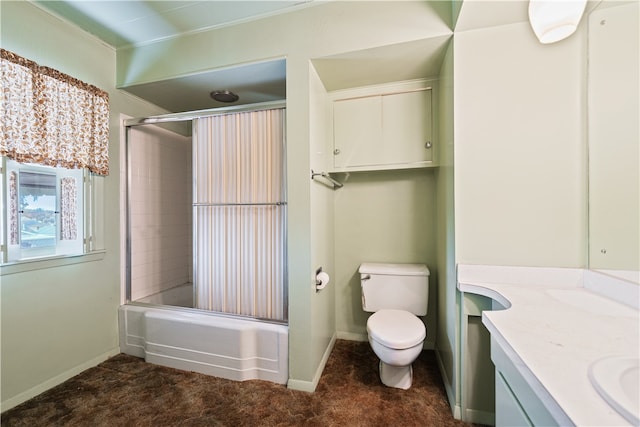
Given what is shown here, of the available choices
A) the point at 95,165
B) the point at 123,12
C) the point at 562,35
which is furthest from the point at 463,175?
the point at 95,165

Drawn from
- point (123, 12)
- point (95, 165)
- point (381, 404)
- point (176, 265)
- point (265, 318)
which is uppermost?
point (123, 12)

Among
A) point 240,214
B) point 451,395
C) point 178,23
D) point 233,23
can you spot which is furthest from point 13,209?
point 451,395

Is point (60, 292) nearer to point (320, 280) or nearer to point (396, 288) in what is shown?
point (320, 280)

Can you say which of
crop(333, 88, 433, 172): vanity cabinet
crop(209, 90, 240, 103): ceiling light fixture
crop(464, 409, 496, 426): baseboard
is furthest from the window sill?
crop(464, 409, 496, 426): baseboard

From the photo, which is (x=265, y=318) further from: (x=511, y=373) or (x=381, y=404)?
(x=511, y=373)

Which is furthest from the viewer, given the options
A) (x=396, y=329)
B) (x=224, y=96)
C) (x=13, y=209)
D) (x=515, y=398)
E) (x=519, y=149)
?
(x=224, y=96)

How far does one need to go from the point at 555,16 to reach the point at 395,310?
1.88m

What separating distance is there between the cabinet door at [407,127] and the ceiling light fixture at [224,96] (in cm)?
136

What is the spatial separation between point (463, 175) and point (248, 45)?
5.47 feet

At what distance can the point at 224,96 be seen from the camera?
2324 mm

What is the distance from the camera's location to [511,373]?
0.76 m

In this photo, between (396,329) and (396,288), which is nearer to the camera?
(396,329)

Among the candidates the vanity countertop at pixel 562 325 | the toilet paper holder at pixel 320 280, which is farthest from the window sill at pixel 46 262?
the vanity countertop at pixel 562 325

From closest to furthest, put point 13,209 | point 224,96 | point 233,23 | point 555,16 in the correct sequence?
point 555,16, point 13,209, point 233,23, point 224,96
